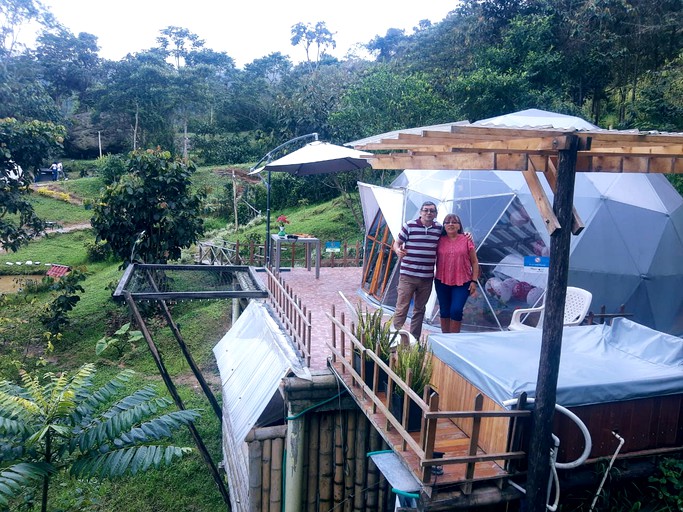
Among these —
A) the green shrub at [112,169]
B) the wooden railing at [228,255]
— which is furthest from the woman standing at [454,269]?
the green shrub at [112,169]

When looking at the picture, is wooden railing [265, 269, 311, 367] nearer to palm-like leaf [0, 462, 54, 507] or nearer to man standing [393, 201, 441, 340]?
man standing [393, 201, 441, 340]

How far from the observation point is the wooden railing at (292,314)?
20.2 ft

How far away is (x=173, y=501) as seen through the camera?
8039mm

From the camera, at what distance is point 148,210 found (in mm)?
13500

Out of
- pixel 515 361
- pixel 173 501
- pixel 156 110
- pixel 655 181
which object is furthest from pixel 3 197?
pixel 156 110

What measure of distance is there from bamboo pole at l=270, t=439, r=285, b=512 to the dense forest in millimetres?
12122

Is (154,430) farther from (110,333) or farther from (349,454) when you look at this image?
(110,333)

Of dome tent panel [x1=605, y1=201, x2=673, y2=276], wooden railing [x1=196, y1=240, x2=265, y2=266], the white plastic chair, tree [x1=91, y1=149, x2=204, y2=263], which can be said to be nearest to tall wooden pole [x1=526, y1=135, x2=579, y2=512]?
the white plastic chair

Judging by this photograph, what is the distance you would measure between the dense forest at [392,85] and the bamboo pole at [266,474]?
39.9ft

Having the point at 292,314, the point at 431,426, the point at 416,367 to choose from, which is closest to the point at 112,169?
the point at 292,314

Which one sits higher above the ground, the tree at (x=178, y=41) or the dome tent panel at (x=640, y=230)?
the tree at (x=178, y=41)

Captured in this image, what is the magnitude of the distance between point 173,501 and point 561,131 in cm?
760

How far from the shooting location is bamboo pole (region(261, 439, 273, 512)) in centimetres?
580

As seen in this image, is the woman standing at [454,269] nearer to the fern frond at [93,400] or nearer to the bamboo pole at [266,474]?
the bamboo pole at [266,474]
